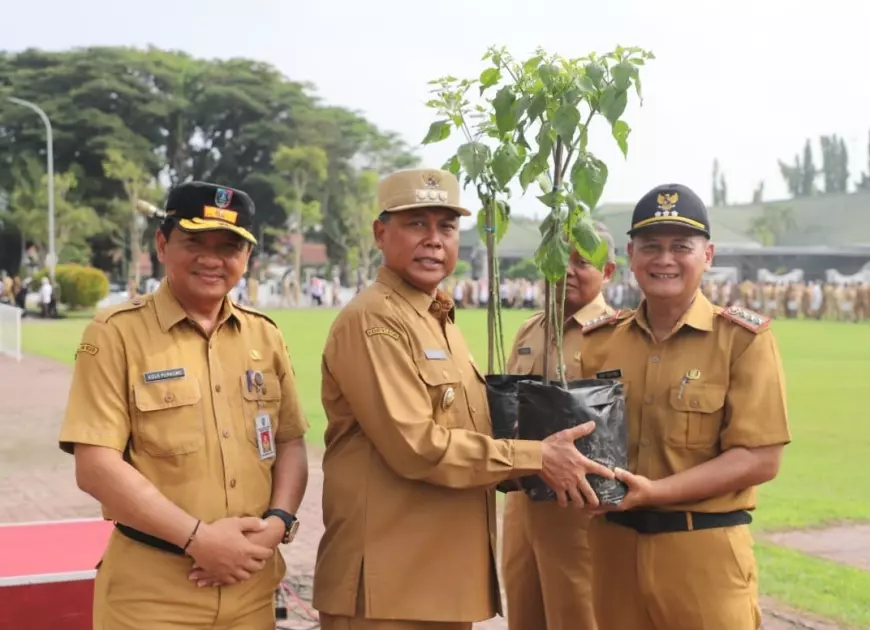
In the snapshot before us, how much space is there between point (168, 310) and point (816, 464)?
23.6 feet

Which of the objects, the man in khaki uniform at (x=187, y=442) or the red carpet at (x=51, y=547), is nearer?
the man in khaki uniform at (x=187, y=442)

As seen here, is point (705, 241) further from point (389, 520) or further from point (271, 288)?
point (271, 288)

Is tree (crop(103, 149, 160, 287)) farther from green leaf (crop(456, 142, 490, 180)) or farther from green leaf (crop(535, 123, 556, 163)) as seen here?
green leaf (crop(535, 123, 556, 163))

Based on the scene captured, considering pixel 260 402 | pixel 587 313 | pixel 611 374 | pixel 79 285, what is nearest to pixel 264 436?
pixel 260 402

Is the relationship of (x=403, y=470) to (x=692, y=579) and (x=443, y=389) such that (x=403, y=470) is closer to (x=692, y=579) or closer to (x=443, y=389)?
(x=443, y=389)

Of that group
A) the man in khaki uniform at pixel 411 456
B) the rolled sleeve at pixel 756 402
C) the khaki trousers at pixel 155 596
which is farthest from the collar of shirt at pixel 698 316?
the khaki trousers at pixel 155 596

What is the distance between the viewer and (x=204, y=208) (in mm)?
2635

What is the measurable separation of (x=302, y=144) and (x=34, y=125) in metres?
13.8

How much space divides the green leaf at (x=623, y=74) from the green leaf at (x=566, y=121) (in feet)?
0.45

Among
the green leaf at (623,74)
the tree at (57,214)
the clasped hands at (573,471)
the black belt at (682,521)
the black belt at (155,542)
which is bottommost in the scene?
the black belt at (682,521)

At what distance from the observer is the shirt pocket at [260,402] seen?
2705mm

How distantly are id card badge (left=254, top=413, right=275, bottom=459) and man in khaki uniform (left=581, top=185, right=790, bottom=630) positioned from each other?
1.04 meters

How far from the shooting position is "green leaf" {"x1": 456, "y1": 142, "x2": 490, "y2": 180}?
9.30ft

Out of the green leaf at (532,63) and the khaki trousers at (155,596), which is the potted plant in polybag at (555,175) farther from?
the khaki trousers at (155,596)
